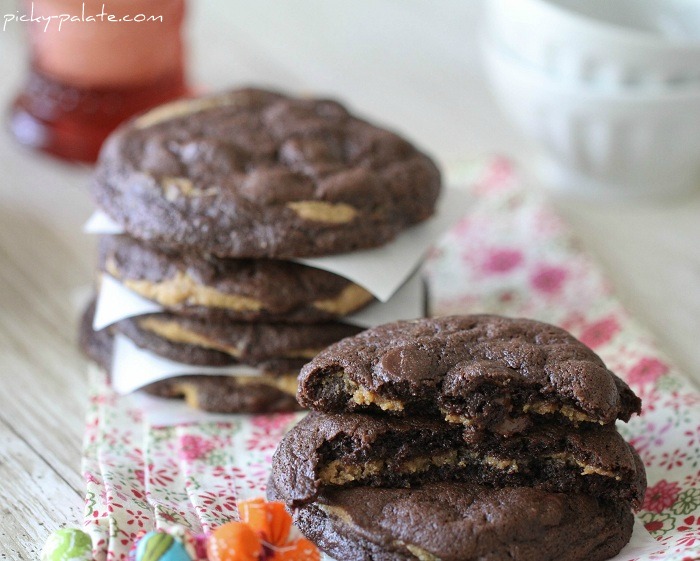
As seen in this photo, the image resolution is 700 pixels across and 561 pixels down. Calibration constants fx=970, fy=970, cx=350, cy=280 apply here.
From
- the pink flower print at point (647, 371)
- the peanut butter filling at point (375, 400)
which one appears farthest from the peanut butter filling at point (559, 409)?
the pink flower print at point (647, 371)

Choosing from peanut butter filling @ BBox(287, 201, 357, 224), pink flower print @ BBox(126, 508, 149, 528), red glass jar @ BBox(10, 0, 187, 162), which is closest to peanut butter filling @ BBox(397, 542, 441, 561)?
pink flower print @ BBox(126, 508, 149, 528)

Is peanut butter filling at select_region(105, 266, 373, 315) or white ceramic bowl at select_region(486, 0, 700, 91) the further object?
white ceramic bowl at select_region(486, 0, 700, 91)

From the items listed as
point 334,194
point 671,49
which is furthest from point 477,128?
point 334,194

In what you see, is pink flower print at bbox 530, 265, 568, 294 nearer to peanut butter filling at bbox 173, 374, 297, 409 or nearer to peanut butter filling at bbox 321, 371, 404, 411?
peanut butter filling at bbox 173, 374, 297, 409

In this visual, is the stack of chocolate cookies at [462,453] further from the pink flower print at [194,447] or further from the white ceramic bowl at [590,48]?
the white ceramic bowl at [590,48]

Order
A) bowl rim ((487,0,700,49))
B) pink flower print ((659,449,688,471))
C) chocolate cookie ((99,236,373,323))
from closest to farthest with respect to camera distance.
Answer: pink flower print ((659,449,688,471))
chocolate cookie ((99,236,373,323))
bowl rim ((487,0,700,49))

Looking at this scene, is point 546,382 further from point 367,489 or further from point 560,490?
point 367,489
